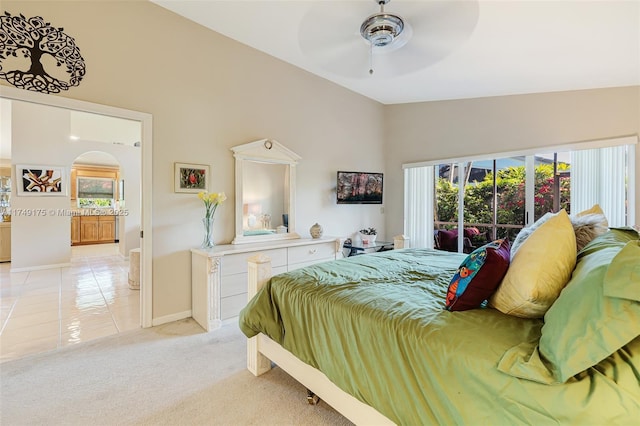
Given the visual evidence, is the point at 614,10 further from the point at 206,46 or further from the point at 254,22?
the point at 206,46

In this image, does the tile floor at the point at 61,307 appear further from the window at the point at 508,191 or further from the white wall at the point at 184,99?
the window at the point at 508,191

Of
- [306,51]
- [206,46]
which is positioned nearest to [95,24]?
[206,46]

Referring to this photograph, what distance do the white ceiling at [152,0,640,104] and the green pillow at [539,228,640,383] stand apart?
2056 millimetres

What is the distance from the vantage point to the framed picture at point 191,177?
305cm

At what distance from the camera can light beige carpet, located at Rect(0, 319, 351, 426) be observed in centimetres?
168

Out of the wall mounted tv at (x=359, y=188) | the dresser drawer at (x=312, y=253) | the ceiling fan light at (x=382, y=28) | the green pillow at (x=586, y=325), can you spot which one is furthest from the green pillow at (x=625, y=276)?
the wall mounted tv at (x=359, y=188)

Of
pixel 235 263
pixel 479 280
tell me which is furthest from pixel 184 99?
pixel 479 280

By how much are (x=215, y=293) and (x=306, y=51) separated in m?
2.63

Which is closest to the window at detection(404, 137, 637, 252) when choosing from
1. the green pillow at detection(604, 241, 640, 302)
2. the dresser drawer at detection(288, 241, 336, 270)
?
the dresser drawer at detection(288, 241, 336, 270)

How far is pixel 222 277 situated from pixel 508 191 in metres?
4.03

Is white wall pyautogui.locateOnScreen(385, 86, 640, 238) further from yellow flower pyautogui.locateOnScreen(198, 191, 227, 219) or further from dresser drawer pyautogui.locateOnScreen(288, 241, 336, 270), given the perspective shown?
yellow flower pyautogui.locateOnScreen(198, 191, 227, 219)

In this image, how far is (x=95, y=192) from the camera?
28.6ft

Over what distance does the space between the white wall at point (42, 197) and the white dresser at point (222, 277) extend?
4.23 meters

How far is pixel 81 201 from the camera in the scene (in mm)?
8398
